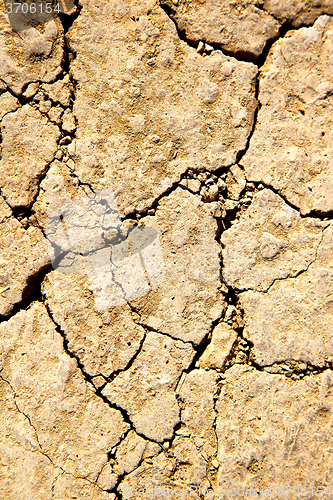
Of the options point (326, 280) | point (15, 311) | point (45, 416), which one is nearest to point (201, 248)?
point (326, 280)

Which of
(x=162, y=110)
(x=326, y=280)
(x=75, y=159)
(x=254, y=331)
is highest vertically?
(x=162, y=110)

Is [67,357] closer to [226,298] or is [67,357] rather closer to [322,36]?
[226,298]

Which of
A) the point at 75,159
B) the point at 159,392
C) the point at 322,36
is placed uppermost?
the point at 322,36

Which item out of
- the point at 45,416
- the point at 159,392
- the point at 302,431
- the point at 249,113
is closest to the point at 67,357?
the point at 45,416

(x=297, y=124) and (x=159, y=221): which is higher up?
(x=297, y=124)

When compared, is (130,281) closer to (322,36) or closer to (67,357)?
(67,357)

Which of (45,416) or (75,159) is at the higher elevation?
(75,159)
